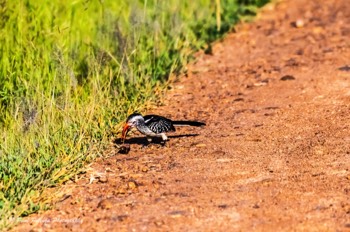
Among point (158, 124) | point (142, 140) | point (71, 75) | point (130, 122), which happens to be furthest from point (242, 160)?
point (71, 75)

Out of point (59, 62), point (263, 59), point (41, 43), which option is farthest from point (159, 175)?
point (263, 59)

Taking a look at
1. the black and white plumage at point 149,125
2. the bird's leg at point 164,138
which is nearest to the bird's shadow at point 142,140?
the bird's leg at point 164,138

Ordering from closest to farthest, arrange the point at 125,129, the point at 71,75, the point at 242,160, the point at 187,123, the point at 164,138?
the point at 242,160, the point at 125,129, the point at 164,138, the point at 71,75, the point at 187,123

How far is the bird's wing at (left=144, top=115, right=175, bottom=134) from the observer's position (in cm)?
735

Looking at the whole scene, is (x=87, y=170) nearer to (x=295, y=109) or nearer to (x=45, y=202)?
(x=45, y=202)

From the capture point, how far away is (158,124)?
7379mm

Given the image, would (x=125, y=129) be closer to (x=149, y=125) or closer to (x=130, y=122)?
(x=130, y=122)

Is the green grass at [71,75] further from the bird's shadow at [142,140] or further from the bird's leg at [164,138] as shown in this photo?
the bird's leg at [164,138]

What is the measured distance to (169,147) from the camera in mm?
7414

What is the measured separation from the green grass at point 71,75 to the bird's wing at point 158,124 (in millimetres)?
326

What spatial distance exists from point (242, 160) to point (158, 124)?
0.80 m

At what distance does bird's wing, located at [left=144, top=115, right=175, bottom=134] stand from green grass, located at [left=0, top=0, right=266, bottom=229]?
33 cm

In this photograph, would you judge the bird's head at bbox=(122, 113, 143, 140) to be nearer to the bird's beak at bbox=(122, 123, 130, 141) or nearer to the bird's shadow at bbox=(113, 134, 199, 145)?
the bird's beak at bbox=(122, 123, 130, 141)

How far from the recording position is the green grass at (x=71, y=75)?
654 centimetres
